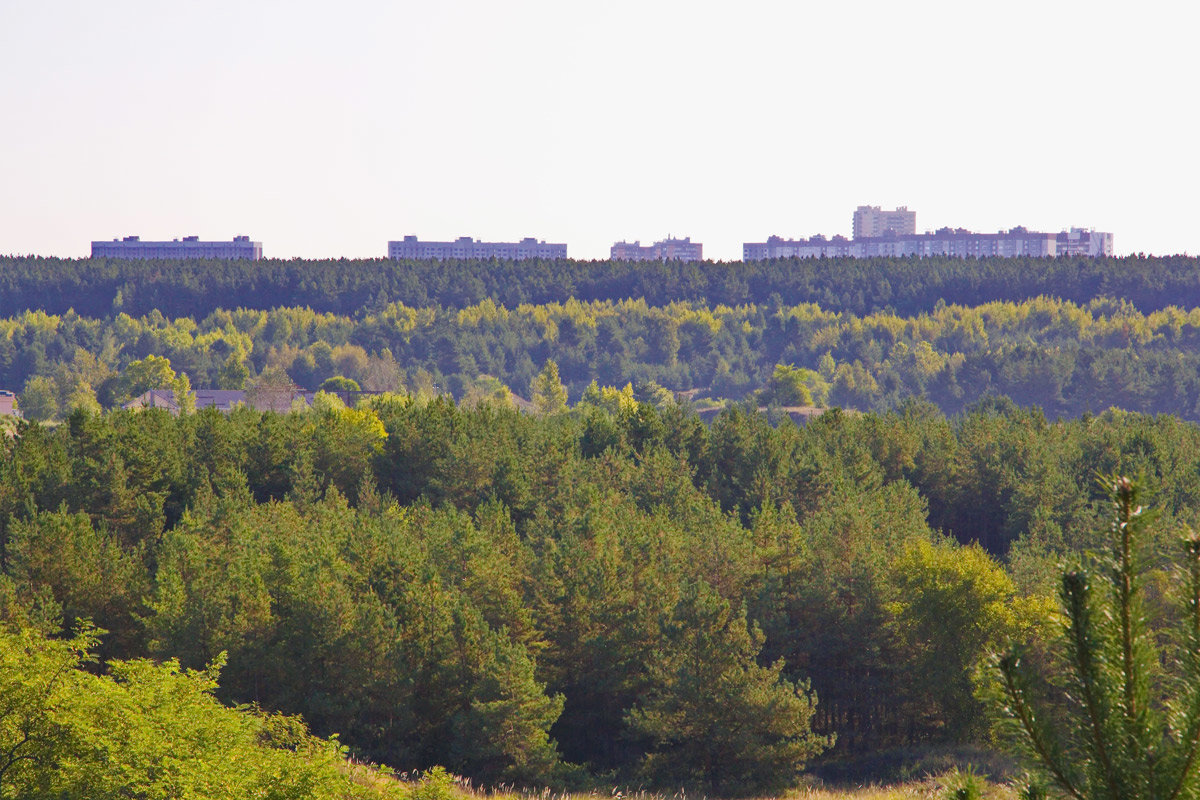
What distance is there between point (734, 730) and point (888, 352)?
15541 centimetres

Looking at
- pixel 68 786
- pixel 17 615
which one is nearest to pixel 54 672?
pixel 68 786

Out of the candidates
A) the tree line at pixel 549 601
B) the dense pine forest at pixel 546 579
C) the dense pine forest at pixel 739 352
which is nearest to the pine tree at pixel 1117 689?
the dense pine forest at pixel 546 579

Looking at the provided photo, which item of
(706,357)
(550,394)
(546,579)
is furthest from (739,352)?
(546,579)

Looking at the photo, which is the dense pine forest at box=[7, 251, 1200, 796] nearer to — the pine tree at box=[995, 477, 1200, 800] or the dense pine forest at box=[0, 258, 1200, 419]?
the pine tree at box=[995, 477, 1200, 800]

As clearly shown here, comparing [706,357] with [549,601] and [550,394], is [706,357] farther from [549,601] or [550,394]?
[549,601]

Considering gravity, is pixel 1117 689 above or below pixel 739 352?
above

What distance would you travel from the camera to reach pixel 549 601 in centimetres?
4297

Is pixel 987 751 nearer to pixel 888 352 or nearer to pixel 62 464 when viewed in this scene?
pixel 62 464

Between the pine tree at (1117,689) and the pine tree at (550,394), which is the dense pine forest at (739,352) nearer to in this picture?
the pine tree at (550,394)

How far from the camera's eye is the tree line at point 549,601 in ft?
122

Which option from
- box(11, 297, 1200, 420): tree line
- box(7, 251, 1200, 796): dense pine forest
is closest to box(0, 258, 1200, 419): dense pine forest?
box(11, 297, 1200, 420): tree line

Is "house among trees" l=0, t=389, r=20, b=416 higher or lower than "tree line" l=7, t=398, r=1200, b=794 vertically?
lower

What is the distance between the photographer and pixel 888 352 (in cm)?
18650

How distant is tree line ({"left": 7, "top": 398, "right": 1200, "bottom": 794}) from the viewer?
37250mm
